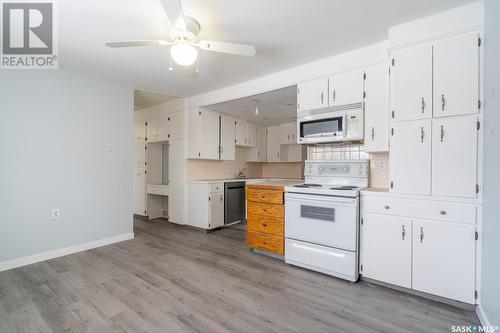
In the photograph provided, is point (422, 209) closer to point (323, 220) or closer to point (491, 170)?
point (491, 170)

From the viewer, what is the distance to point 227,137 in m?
5.13

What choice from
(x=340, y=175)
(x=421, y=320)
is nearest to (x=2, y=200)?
(x=340, y=175)

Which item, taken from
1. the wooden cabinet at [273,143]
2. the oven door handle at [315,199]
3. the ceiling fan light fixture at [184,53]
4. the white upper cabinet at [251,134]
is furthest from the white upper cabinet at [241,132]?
the ceiling fan light fixture at [184,53]

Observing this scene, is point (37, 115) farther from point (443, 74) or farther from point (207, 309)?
point (443, 74)

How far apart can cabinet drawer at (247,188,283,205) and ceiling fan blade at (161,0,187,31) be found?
2061 millimetres

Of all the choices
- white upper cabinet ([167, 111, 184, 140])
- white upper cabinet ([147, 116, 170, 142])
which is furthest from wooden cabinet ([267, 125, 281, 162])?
white upper cabinet ([147, 116, 170, 142])

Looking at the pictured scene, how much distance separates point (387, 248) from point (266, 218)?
142cm

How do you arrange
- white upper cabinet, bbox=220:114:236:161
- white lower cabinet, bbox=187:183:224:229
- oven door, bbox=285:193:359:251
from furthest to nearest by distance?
white upper cabinet, bbox=220:114:236:161 → white lower cabinet, bbox=187:183:224:229 → oven door, bbox=285:193:359:251

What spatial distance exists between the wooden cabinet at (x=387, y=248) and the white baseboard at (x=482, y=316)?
0.47 meters

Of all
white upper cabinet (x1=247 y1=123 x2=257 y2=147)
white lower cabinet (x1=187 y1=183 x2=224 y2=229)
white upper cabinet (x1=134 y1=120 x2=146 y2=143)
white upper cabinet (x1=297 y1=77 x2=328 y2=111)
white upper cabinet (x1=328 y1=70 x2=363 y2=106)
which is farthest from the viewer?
white upper cabinet (x1=247 y1=123 x2=257 y2=147)

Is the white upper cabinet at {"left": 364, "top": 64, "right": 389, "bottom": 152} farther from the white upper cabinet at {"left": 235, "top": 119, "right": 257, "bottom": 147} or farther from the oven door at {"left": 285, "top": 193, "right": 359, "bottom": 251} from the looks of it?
the white upper cabinet at {"left": 235, "top": 119, "right": 257, "bottom": 147}

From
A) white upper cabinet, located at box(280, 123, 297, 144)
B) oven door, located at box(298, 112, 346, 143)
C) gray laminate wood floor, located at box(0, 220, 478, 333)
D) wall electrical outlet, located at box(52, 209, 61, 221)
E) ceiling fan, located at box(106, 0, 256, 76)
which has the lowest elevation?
gray laminate wood floor, located at box(0, 220, 478, 333)

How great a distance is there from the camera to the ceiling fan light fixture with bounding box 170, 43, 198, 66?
2.07 metres

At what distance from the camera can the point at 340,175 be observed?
306 centimetres
